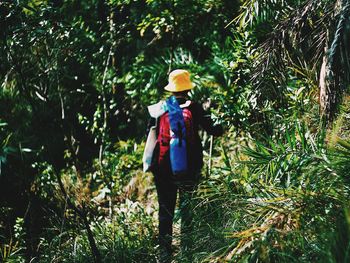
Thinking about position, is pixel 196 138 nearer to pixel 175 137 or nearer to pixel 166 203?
pixel 175 137

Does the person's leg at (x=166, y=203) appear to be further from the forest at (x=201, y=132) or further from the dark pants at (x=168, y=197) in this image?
the forest at (x=201, y=132)

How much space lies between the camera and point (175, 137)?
4.88 meters

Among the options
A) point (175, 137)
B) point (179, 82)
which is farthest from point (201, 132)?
point (175, 137)

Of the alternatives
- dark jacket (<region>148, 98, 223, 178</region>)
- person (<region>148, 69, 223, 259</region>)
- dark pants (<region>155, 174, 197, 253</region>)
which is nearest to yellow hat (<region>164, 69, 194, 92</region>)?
person (<region>148, 69, 223, 259</region>)

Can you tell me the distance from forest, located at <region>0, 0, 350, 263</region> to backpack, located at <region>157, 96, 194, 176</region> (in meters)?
0.28

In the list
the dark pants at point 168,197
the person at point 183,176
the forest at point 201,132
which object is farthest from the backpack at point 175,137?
the forest at point 201,132

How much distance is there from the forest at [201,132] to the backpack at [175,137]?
28 centimetres

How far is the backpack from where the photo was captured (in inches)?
191

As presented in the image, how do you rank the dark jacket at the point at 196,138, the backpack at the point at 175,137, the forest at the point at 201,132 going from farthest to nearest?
the dark jacket at the point at 196,138, the backpack at the point at 175,137, the forest at the point at 201,132

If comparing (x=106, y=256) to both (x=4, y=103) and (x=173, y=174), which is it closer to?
(x=173, y=174)

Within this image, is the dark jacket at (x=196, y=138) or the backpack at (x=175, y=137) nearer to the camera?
the backpack at (x=175, y=137)

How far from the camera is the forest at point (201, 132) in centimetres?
376

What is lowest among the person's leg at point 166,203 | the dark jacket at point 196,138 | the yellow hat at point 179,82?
the person's leg at point 166,203

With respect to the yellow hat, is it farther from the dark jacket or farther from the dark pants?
the dark pants
